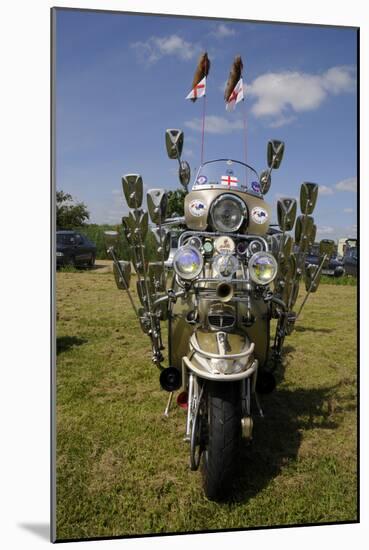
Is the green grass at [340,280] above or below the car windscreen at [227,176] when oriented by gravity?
below

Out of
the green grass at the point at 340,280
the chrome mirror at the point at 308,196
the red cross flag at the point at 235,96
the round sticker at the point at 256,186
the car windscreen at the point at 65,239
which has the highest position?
the red cross flag at the point at 235,96

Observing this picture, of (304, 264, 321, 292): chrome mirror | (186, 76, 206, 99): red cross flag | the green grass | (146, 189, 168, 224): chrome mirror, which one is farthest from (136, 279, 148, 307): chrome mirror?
(186, 76, 206, 99): red cross flag

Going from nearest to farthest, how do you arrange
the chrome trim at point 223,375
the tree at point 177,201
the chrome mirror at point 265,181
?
1. the chrome trim at point 223,375
2. the chrome mirror at point 265,181
3. the tree at point 177,201

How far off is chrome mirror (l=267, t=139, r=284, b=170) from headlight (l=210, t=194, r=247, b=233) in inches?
21.0

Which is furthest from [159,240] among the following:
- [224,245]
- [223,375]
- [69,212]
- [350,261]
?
[350,261]

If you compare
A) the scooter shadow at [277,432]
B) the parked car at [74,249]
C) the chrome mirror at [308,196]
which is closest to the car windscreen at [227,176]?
the chrome mirror at [308,196]

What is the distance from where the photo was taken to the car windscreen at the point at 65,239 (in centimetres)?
212

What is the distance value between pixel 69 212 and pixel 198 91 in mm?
1049

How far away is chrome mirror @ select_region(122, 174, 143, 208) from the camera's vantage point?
80.4 inches

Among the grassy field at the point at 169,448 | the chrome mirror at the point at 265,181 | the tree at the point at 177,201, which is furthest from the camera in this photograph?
the tree at the point at 177,201

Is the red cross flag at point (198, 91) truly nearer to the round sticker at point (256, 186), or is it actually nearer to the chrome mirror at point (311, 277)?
the round sticker at point (256, 186)

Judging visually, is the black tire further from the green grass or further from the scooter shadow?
the green grass

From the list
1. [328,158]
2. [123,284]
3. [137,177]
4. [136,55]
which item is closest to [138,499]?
[123,284]

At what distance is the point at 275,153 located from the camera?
8.20 feet
